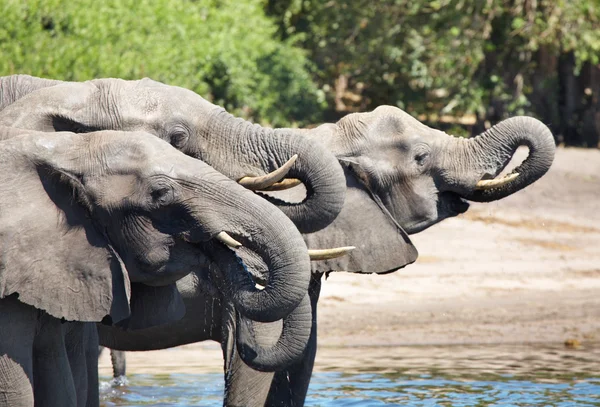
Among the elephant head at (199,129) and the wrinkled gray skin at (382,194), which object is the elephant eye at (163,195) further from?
the wrinkled gray skin at (382,194)

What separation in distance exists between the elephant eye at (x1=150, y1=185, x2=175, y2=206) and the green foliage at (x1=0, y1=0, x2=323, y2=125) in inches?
352

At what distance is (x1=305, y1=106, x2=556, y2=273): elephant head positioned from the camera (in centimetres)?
710

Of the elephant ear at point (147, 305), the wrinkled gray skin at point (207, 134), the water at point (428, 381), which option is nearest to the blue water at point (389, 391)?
the water at point (428, 381)

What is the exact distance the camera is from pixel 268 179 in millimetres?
5566

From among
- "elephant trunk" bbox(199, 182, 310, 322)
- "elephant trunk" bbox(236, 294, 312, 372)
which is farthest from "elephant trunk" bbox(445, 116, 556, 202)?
"elephant trunk" bbox(199, 182, 310, 322)

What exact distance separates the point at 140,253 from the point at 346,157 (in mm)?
2430

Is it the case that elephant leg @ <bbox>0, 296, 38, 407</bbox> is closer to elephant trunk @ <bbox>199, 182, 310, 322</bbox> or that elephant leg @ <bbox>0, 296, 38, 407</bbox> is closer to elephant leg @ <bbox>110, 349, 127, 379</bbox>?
elephant trunk @ <bbox>199, 182, 310, 322</bbox>

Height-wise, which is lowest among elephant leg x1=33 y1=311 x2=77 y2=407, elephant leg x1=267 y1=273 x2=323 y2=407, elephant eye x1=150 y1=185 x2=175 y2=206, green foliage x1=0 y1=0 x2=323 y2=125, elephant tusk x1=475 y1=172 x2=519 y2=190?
elephant leg x1=267 y1=273 x2=323 y2=407

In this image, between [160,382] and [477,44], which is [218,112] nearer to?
[160,382]

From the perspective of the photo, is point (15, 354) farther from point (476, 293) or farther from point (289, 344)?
point (476, 293)

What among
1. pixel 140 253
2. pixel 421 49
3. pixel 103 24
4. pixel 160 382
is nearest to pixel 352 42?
pixel 421 49

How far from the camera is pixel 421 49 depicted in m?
22.5

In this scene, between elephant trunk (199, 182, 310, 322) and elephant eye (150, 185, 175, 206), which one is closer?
elephant trunk (199, 182, 310, 322)

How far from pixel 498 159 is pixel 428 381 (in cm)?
271
